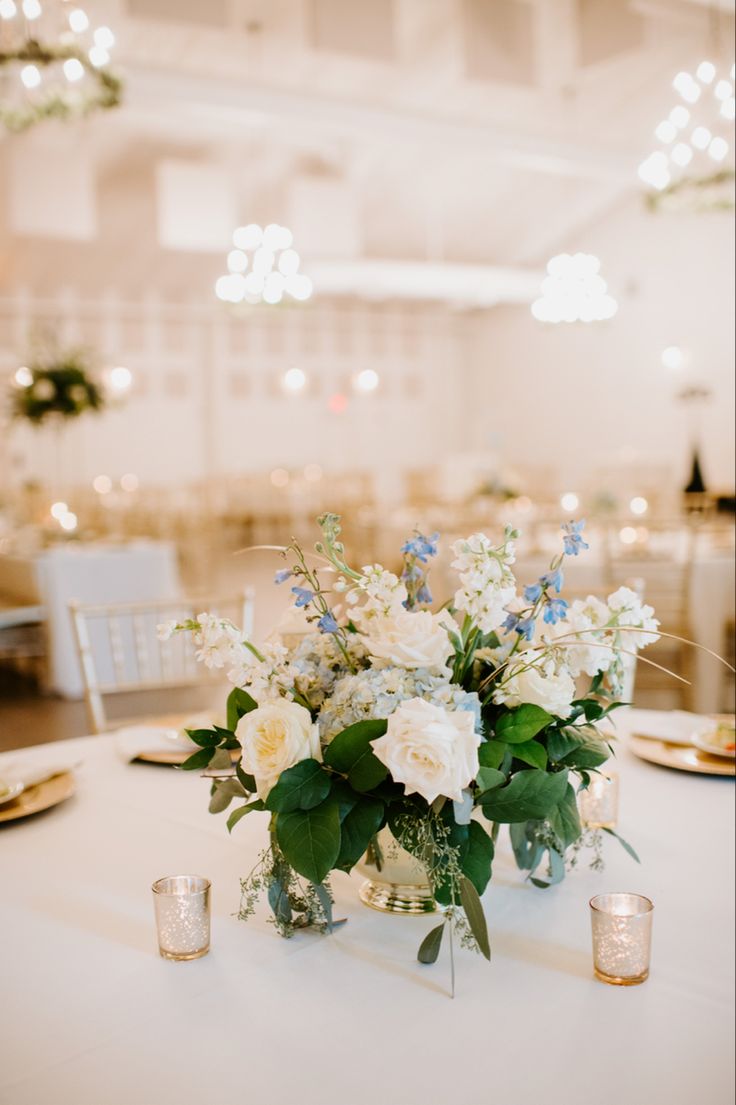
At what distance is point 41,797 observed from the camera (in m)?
1.63

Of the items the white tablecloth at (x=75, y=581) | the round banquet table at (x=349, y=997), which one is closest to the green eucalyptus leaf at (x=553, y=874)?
the round banquet table at (x=349, y=997)

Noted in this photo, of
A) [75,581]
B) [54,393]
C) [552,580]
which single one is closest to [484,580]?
[552,580]

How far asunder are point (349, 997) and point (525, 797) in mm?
282

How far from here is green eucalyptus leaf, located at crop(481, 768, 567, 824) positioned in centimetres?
105

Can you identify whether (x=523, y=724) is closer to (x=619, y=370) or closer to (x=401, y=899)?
(x=401, y=899)

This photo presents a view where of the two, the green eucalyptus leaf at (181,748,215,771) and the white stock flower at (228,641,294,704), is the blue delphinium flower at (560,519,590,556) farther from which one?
the green eucalyptus leaf at (181,748,215,771)

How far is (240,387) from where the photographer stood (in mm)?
15094

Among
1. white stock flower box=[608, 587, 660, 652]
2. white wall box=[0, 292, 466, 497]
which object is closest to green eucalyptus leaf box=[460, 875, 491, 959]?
white stock flower box=[608, 587, 660, 652]

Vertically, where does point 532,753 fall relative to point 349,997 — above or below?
above

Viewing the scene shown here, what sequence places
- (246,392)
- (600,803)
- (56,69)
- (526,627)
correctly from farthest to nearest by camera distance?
(246,392) < (56,69) < (600,803) < (526,627)

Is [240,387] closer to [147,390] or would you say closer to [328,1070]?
[147,390]

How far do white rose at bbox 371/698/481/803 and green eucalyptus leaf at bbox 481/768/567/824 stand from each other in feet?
0.30

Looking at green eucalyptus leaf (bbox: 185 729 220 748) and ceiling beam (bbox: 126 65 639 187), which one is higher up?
ceiling beam (bbox: 126 65 639 187)

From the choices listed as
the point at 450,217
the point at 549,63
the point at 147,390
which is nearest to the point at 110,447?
the point at 147,390
